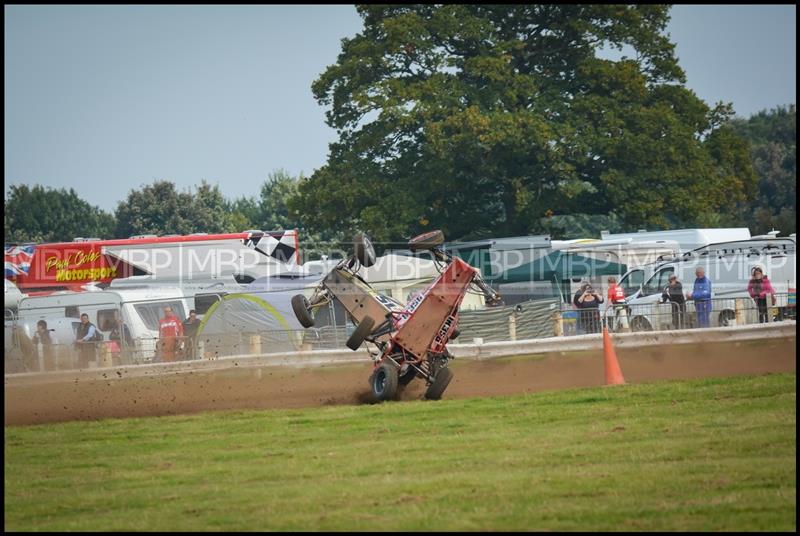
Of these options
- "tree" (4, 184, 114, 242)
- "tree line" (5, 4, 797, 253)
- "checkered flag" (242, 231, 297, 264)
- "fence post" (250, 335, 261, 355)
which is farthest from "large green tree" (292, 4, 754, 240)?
"tree" (4, 184, 114, 242)

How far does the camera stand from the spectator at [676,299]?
2225 centimetres

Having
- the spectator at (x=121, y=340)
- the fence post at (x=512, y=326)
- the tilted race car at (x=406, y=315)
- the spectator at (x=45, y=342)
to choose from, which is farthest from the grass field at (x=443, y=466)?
the fence post at (x=512, y=326)

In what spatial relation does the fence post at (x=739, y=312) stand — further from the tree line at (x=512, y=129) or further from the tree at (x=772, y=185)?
the tree at (x=772, y=185)

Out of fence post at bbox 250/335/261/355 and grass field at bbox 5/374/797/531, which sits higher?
fence post at bbox 250/335/261/355

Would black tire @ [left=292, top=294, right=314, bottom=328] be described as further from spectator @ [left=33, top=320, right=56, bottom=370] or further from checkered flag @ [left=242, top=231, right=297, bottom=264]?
checkered flag @ [left=242, top=231, right=297, bottom=264]

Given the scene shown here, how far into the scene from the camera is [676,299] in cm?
2458

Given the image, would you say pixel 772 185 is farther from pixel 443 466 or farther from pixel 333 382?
pixel 443 466

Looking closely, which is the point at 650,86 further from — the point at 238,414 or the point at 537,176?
the point at 238,414

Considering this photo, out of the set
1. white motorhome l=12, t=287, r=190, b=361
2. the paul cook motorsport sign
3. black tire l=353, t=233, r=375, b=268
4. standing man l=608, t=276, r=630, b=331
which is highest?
the paul cook motorsport sign

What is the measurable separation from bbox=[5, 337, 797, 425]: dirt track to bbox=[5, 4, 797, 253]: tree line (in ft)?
71.9

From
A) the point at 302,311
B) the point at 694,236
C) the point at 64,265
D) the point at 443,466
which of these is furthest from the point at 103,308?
the point at 694,236

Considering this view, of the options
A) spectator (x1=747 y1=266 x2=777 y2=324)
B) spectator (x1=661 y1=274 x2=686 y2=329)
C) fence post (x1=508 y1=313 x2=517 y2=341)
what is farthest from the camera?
fence post (x1=508 y1=313 x2=517 y2=341)

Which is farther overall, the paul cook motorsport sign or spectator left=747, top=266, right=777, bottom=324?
the paul cook motorsport sign

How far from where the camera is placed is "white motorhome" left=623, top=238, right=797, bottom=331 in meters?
23.3
